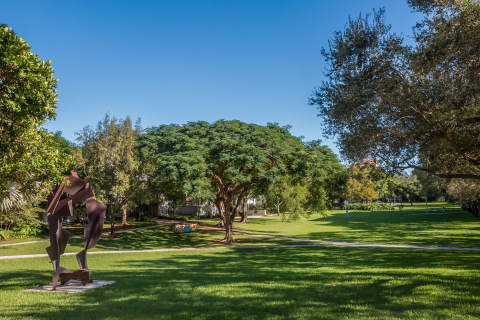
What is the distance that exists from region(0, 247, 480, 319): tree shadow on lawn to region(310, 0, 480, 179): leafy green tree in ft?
11.4

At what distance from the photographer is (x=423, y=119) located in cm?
875

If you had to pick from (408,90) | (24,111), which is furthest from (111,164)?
(408,90)

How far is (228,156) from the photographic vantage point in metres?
19.9

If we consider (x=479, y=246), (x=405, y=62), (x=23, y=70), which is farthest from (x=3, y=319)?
(x=479, y=246)

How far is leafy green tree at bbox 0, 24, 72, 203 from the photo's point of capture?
6.54 meters

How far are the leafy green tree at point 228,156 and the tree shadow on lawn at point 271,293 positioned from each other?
7586mm

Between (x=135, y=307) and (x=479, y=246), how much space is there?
18849mm

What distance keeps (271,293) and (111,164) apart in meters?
20.0

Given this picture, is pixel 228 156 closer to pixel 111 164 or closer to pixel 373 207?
pixel 111 164

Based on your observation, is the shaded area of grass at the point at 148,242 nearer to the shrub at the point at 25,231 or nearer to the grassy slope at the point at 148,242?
the grassy slope at the point at 148,242

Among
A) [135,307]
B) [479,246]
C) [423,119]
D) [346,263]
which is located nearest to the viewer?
[135,307]

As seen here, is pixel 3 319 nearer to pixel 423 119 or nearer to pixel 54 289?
pixel 54 289

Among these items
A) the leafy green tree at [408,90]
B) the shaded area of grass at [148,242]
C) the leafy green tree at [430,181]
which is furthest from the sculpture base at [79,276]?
the shaded area of grass at [148,242]

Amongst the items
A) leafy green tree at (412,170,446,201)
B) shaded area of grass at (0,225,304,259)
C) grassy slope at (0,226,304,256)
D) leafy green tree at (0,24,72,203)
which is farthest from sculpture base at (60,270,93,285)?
grassy slope at (0,226,304,256)
